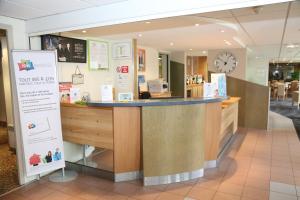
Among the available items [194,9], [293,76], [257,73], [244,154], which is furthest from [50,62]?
[293,76]

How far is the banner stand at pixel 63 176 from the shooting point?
3.31m

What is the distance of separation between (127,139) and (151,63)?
13.2 feet

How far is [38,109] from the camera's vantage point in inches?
120

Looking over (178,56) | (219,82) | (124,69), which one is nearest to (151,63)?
(178,56)

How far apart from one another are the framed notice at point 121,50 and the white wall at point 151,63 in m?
1.43

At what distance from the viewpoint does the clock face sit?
6.89m

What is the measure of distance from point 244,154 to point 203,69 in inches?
279

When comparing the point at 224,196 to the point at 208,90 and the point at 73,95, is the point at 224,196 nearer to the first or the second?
the point at 208,90

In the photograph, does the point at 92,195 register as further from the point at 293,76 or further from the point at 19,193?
the point at 293,76

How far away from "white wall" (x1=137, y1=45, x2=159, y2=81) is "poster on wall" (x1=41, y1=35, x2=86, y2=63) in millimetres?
2401

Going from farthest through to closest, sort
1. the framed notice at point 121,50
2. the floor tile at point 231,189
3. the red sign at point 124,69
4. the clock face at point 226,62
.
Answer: the clock face at point 226,62, the red sign at point 124,69, the framed notice at point 121,50, the floor tile at point 231,189

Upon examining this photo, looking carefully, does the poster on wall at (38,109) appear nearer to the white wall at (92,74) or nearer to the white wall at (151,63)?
the white wall at (92,74)

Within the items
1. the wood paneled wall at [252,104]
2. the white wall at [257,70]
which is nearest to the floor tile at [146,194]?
the wood paneled wall at [252,104]

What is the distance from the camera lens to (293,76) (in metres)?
18.4
